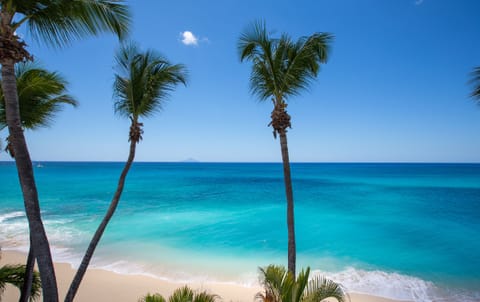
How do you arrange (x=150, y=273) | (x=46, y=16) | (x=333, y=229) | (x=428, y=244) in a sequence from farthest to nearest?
(x=333, y=229) < (x=428, y=244) < (x=150, y=273) < (x=46, y=16)

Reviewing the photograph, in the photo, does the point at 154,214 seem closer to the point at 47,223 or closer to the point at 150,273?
the point at 47,223

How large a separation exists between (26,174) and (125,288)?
6992 mm

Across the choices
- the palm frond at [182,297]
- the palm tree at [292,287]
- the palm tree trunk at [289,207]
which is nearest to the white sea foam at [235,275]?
the palm tree trunk at [289,207]

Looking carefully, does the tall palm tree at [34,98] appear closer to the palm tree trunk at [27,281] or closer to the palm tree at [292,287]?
the palm tree trunk at [27,281]

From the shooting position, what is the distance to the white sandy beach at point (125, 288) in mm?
7695

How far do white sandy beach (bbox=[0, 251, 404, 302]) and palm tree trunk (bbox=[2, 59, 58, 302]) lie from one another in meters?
5.28

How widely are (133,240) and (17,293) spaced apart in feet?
22.2

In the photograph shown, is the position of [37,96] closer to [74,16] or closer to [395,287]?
[74,16]

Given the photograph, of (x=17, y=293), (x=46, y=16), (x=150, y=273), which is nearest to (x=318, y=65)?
(x=46, y=16)

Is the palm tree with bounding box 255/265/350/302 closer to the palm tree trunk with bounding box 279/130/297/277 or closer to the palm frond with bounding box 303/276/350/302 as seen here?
the palm frond with bounding box 303/276/350/302

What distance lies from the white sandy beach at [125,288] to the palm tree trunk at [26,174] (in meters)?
5.28

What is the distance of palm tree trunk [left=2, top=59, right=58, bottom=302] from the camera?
3072mm

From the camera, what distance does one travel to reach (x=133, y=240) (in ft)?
46.7

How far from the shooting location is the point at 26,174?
125 inches
